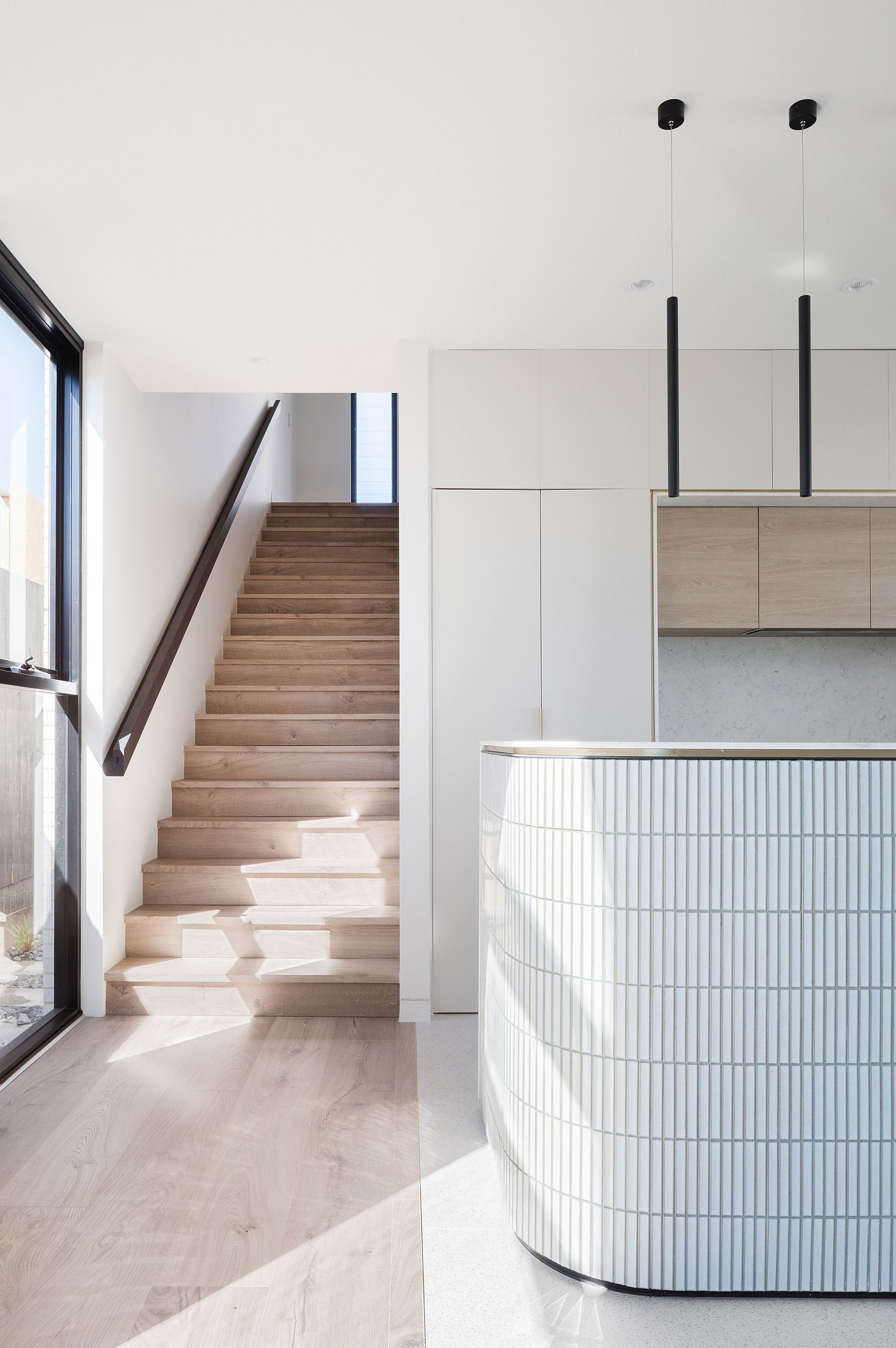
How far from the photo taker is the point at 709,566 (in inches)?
152

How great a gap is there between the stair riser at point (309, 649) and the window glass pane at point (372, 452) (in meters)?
3.39

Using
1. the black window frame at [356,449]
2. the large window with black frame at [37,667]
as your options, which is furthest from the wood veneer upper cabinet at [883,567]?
the black window frame at [356,449]

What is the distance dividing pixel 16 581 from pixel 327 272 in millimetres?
1422

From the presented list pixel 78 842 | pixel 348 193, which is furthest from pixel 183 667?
pixel 348 193

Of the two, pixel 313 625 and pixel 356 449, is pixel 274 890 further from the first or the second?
pixel 356 449

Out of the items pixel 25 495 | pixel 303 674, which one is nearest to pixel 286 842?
pixel 303 674

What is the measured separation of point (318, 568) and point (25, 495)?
3084 millimetres

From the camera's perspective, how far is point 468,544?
3504 mm

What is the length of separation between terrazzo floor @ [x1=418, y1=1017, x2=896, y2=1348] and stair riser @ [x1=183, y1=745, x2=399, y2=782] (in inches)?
95.8

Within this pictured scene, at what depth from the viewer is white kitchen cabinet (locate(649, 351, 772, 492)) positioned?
11.6 ft

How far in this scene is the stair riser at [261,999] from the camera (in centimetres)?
337

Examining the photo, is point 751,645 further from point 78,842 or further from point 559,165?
point 78,842

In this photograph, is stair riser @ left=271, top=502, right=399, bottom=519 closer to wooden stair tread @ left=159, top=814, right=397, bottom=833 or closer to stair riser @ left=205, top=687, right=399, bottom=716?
stair riser @ left=205, top=687, right=399, bottom=716

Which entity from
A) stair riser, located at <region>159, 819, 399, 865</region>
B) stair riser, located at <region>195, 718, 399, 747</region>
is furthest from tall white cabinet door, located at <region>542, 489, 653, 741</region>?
stair riser, located at <region>195, 718, 399, 747</region>
